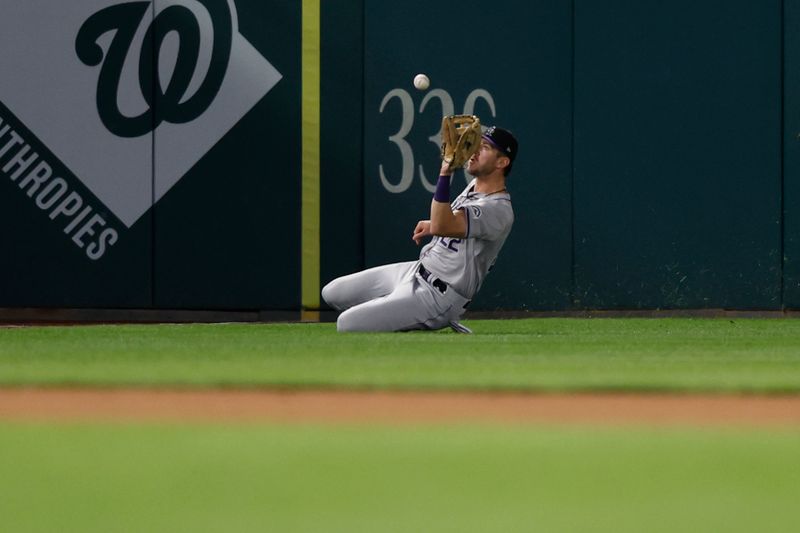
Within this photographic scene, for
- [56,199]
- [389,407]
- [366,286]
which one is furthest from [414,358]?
[56,199]

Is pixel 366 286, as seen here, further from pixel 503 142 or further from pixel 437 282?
pixel 503 142

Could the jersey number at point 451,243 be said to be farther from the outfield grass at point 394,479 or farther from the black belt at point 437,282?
the outfield grass at point 394,479

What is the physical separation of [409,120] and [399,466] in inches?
340

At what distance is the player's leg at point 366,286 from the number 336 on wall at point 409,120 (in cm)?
287

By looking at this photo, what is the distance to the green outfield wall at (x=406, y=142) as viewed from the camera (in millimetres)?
11469

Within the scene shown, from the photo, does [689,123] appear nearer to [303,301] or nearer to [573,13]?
[573,13]

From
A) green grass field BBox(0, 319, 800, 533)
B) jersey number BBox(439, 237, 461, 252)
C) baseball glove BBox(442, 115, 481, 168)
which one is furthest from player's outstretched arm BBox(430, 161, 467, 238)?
green grass field BBox(0, 319, 800, 533)

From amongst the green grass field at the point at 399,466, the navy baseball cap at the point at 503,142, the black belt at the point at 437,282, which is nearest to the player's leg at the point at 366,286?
the black belt at the point at 437,282

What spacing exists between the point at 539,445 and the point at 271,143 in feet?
27.7

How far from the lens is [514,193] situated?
1148 centimetres

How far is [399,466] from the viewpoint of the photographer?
3.07m

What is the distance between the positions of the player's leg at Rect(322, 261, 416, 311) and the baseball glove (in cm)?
93

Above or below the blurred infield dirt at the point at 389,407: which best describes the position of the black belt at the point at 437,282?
above

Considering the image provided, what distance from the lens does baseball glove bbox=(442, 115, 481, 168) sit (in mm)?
7742
